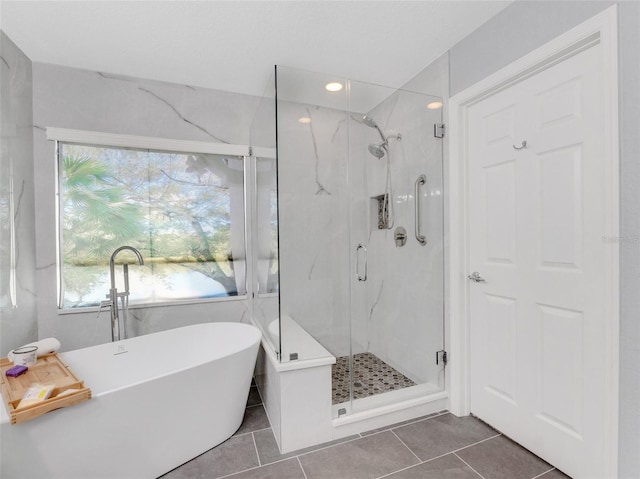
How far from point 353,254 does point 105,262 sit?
1917mm

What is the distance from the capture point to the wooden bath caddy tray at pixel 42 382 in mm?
1277

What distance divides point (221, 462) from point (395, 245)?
1.83 metres

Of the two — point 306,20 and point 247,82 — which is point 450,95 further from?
point 247,82

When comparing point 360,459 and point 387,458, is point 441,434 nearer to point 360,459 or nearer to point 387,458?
point 387,458

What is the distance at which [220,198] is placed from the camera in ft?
9.11

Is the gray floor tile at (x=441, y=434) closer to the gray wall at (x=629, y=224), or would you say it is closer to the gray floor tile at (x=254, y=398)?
the gray wall at (x=629, y=224)

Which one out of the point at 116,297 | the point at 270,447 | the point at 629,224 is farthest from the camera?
the point at 116,297

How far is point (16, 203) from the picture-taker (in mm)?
2068

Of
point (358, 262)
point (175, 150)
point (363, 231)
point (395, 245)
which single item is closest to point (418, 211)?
point (395, 245)

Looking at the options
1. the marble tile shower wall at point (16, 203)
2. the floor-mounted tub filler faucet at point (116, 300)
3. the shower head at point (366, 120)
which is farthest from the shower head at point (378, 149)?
the marble tile shower wall at point (16, 203)

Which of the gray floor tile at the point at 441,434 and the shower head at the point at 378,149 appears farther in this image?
the shower head at the point at 378,149

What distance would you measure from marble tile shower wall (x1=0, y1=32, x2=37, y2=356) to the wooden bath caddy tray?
0.39 meters

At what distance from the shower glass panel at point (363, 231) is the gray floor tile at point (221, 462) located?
1.86ft

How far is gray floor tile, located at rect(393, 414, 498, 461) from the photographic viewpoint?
184 cm
